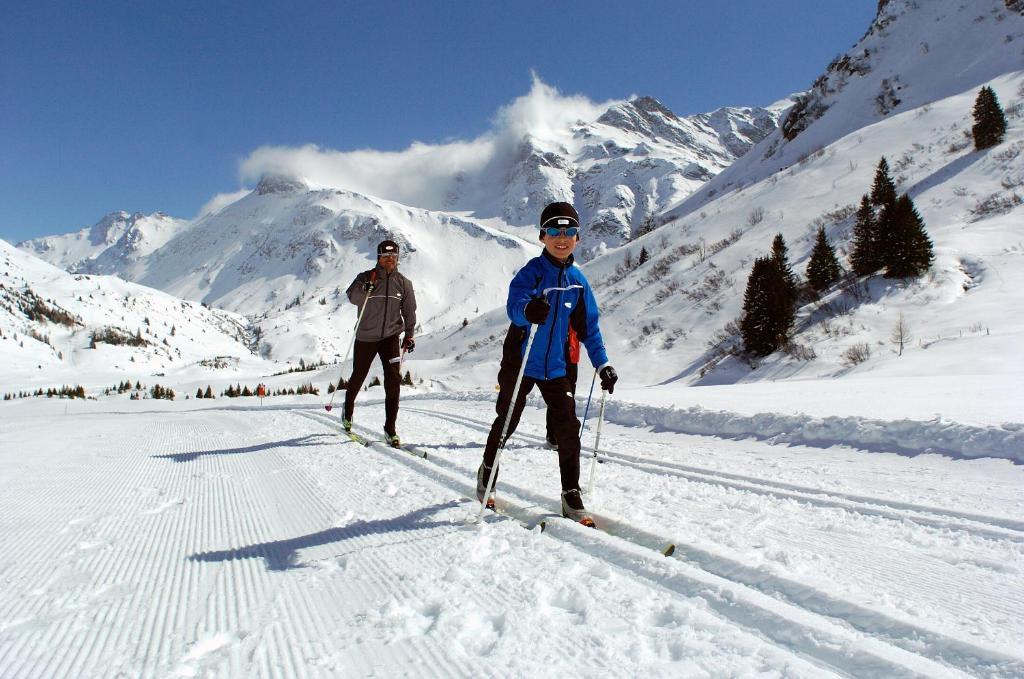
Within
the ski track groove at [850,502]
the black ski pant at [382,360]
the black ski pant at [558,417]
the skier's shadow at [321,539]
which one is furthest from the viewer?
the black ski pant at [382,360]

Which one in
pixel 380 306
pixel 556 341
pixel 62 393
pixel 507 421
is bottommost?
pixel 62 393

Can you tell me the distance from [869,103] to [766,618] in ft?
256

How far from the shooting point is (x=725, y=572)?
2.62 metres

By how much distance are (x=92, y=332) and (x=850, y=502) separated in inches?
7521

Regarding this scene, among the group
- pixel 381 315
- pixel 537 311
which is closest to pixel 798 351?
pixel 381 315

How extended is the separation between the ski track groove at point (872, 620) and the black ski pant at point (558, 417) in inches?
35.3

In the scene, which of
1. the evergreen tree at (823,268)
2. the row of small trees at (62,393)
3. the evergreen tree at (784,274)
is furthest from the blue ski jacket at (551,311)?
the row of small trees at (62,393)

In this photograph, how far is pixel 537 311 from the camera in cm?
336

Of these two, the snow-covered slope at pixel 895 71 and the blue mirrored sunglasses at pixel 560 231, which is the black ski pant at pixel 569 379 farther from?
the snow-covered slope at pixel 895 71

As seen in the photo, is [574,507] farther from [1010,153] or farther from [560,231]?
[1010,153]

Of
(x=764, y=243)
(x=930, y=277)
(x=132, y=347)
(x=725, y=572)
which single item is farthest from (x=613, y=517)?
(x=132, y=347)

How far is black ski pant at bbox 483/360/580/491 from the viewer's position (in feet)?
11.7

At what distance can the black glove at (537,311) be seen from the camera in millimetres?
3346

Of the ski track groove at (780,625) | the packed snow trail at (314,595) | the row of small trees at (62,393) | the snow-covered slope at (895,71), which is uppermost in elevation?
the snow-covered slope at (895,71)
